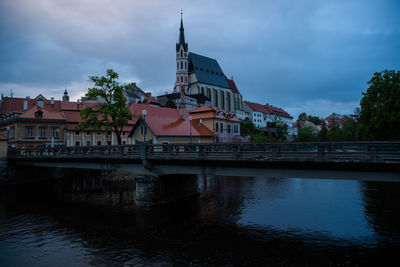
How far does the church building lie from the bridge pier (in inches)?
4114

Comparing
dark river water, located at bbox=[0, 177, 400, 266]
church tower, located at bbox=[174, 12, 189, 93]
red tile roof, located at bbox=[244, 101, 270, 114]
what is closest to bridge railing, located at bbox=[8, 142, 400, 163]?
dark river water, located at bbox=[0, 177, 400, 266]

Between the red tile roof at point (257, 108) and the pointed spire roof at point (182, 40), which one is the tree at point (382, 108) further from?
the pointed spire roof at point (182, 40)

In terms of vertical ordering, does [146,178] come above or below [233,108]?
below

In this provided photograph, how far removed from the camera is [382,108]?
3494 cm

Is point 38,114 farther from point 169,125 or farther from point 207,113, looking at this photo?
point 207,113

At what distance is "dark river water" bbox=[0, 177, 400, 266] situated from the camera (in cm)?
1430

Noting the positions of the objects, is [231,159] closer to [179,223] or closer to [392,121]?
[179,223]

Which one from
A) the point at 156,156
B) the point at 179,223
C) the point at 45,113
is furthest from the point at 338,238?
the point at 45,113

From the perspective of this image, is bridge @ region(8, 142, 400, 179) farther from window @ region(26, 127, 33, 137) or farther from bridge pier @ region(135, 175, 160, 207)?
window @ region(26, 127, 33, 137)

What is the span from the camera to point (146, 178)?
2322 centimetres

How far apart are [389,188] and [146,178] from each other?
1140 inches

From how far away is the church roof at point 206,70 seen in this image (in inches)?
5231

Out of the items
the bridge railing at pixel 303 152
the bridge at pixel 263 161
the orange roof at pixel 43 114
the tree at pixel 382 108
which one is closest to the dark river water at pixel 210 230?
the bridge at pixel 263 161

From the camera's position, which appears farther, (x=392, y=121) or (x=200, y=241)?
(x=392, y=121)
